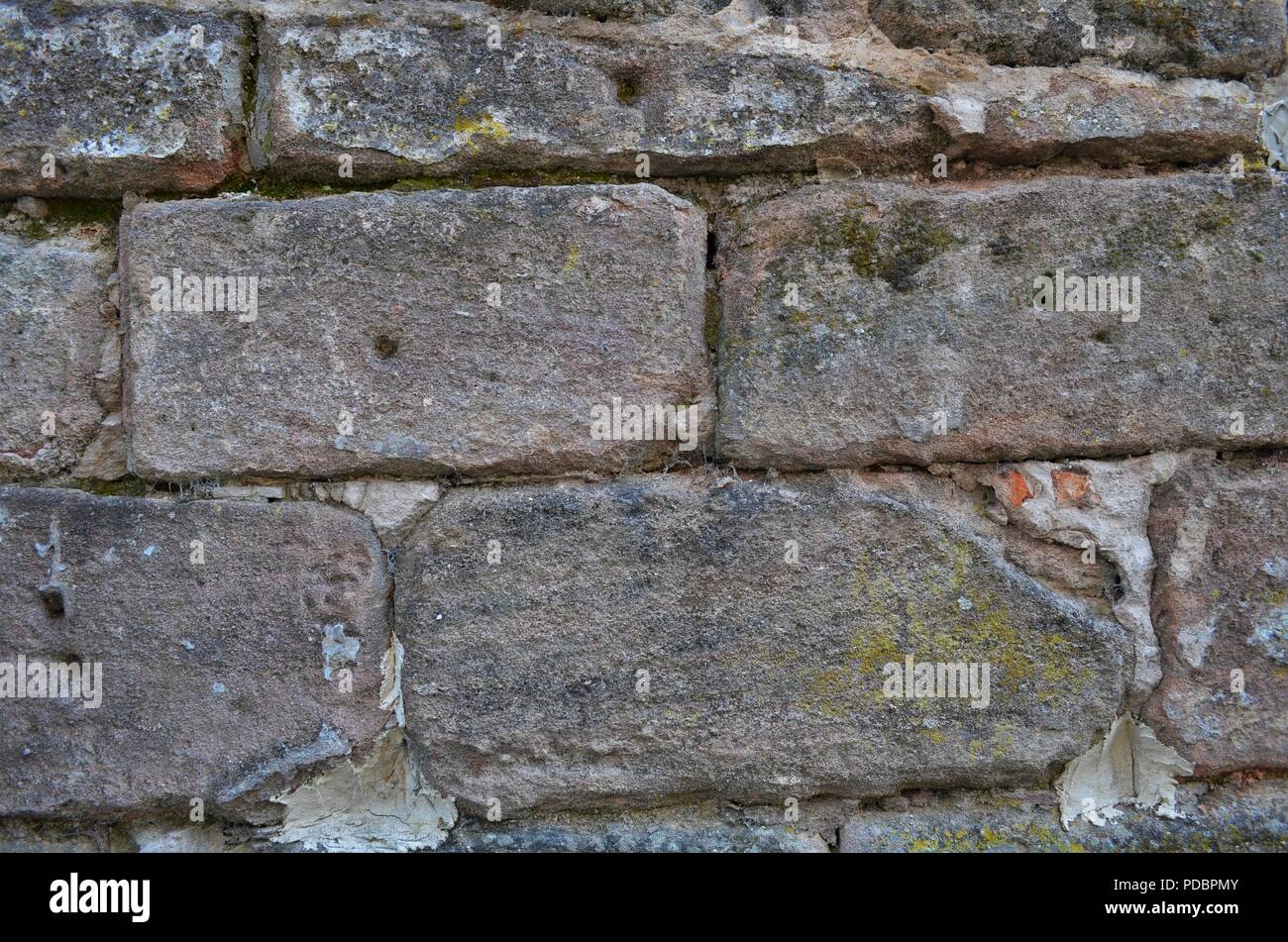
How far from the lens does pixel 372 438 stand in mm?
1528

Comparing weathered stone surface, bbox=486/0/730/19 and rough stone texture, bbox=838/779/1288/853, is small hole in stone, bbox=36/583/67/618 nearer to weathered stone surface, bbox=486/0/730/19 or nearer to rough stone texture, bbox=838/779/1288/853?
weathered stone surface, bbox=486/0/730/19

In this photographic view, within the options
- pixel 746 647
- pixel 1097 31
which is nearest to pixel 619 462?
pixel 746 647

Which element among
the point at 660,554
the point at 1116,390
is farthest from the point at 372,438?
the point at 1116,390

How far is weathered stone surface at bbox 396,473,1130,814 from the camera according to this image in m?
1.53

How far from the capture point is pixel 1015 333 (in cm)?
153

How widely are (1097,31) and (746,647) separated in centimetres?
125

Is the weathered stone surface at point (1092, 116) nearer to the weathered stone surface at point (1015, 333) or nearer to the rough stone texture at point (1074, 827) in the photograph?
the weathered stone surface at point (1015, 333)

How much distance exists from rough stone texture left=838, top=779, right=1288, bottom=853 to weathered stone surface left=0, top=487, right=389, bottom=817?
0.97 m

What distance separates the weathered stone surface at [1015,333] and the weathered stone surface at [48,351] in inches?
44.5

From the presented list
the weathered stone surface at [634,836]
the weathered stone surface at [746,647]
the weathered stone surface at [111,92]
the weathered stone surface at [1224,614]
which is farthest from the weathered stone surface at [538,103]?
the weathered stone surface at [634,836]

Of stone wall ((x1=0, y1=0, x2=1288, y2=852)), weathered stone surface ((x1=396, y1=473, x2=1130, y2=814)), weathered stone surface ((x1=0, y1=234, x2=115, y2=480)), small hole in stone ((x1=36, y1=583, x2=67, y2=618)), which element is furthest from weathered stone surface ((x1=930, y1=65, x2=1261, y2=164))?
small hole in stone ((x1=36, y1=583, x2=67, y2=618))

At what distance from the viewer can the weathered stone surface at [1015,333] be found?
153 centimetres

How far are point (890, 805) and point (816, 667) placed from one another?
299mm

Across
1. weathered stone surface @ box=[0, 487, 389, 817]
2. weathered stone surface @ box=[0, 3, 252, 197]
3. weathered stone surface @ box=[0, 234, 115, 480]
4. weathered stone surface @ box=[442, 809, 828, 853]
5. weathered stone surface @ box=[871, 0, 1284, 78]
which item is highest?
weathered stone surface @ box=[871, 0, 1284, 78]
